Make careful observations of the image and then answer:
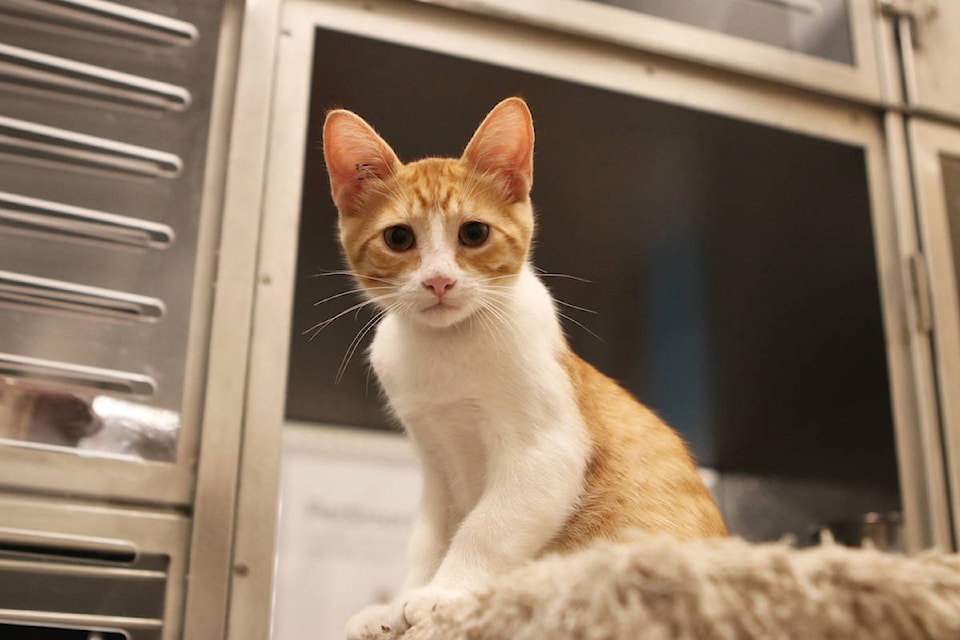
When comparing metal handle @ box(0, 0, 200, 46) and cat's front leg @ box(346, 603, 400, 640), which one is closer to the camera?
cat's front leg @ box(346, 603, 400, 640)

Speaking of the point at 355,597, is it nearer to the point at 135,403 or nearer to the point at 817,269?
the point at 135,403

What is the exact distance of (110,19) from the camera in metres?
1.05

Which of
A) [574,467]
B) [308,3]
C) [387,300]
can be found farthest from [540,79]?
[574,467]

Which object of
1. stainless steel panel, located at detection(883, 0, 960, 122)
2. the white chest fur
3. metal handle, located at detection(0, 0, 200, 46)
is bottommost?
the white chest fur

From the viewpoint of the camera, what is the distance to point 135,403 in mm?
959

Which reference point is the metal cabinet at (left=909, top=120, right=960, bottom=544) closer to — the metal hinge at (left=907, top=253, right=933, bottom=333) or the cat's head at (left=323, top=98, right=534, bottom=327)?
the metal hinge at (left=907, top=253, right=933, bottom=333)

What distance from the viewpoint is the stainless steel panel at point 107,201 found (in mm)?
955

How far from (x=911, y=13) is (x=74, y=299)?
1273 millimetres

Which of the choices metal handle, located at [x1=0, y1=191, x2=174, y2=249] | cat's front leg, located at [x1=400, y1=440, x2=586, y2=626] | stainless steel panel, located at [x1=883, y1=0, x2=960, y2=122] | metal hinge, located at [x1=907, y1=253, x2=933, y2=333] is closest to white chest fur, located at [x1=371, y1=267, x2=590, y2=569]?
cat's front leg, located at [x1=400, y1=440, x2=586, y2=626]

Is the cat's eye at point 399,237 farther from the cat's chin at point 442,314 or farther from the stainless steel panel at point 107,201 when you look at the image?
the stainless steel panel at point 107,201

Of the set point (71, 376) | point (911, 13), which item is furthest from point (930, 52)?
point (71, 376)

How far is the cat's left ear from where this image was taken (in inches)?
31.3

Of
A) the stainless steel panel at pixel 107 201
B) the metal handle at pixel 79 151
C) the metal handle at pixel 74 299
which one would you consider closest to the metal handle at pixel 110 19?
the stainless steel panel at pixel 107 201

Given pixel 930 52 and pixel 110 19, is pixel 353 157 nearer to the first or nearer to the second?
pixel 110 19
